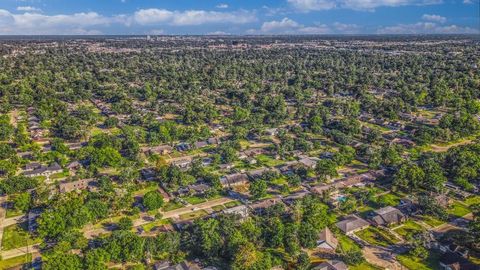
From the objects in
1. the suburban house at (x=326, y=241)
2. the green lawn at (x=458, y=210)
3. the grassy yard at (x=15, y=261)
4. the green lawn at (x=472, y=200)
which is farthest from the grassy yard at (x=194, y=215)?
the green lawn at (x=472, y=200)

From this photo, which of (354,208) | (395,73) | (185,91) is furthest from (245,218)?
(395,73)

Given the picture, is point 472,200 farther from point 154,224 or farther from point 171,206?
point 154,224

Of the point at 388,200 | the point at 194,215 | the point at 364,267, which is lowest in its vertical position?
the point at 364,267

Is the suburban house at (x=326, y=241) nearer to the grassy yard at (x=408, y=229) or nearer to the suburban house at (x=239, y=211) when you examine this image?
the grassy yard at (x=408, y=229)

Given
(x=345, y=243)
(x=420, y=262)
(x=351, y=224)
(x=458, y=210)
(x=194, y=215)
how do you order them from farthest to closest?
(x=458, y=210)
(x=194, y=215)
(x=351, y=224)
(x=345, y=243)
(x=420, y=262)

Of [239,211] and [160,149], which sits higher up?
[160,149]

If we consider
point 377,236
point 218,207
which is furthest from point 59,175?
point 377,236
